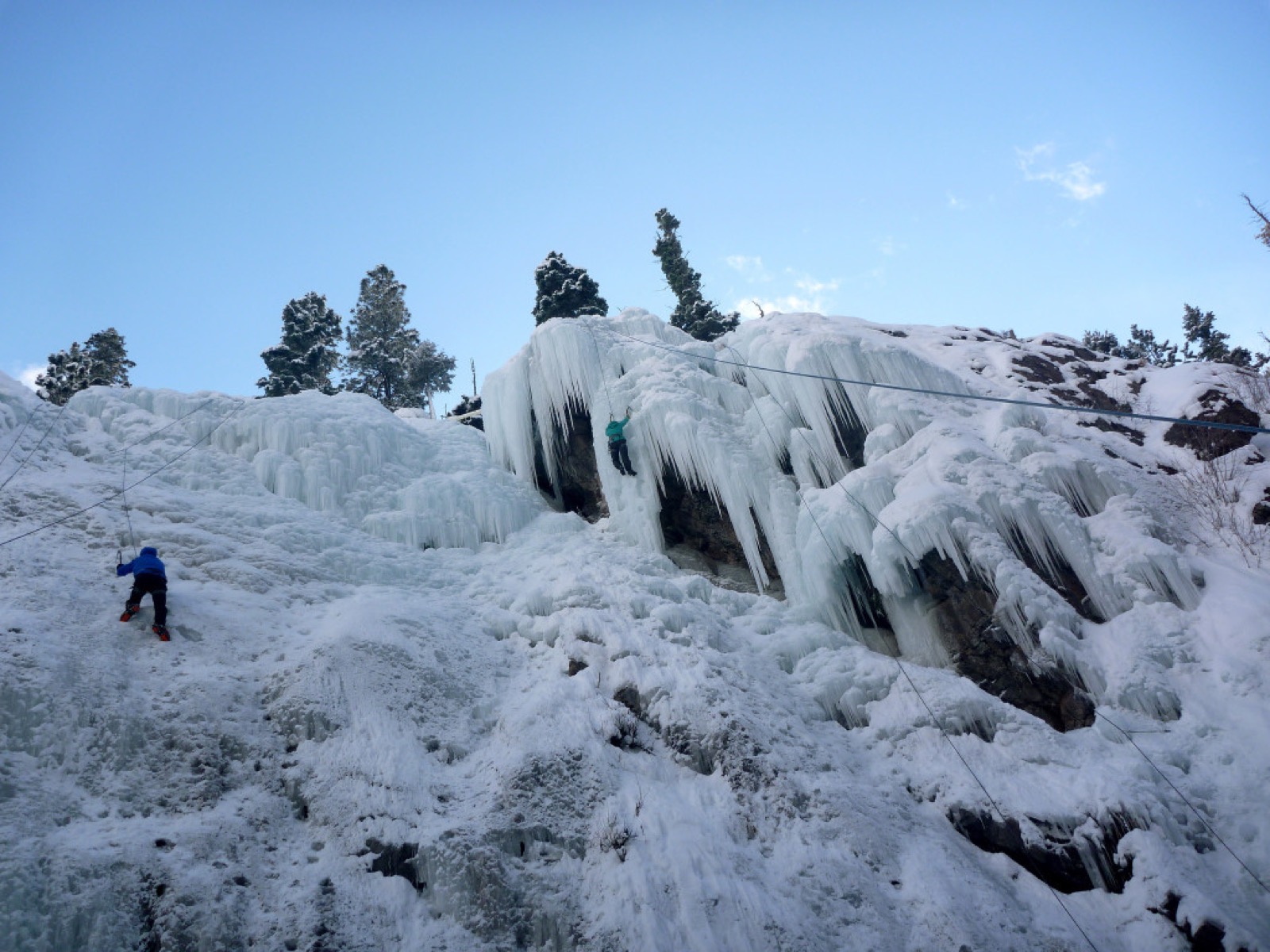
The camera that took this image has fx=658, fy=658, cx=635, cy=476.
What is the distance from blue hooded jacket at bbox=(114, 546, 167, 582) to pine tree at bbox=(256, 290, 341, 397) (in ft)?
43.4

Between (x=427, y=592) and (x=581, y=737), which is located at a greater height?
(x=427, y=592)

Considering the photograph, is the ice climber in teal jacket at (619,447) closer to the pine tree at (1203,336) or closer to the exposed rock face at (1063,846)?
the exposed rock face at (1063,846)

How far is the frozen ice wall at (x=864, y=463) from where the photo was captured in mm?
7863

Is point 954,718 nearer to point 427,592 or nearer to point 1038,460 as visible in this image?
point 1038,460

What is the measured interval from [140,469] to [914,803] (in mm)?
10416

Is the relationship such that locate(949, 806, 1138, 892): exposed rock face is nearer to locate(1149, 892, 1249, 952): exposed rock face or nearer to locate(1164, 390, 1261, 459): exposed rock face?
locate(1149, 892, 1249, 952): exposed rock face

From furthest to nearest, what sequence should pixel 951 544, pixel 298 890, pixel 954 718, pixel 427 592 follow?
pixel 427 592, pixel 951 544, pixel 954 718, pixel 298 890

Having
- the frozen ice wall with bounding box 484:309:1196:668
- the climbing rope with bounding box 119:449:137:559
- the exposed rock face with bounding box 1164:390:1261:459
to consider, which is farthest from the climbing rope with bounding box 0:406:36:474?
the exposed rock face with bounding box 1164:390:1261:459

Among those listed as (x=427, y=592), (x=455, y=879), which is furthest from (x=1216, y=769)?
(x=427, y=592)

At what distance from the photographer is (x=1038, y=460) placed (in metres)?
8.99

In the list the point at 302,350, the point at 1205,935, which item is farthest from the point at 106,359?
the point at 1205,935

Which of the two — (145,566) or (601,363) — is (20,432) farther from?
(601,363)

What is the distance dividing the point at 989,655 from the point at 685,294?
1636 cm

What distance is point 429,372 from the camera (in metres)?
23.0
